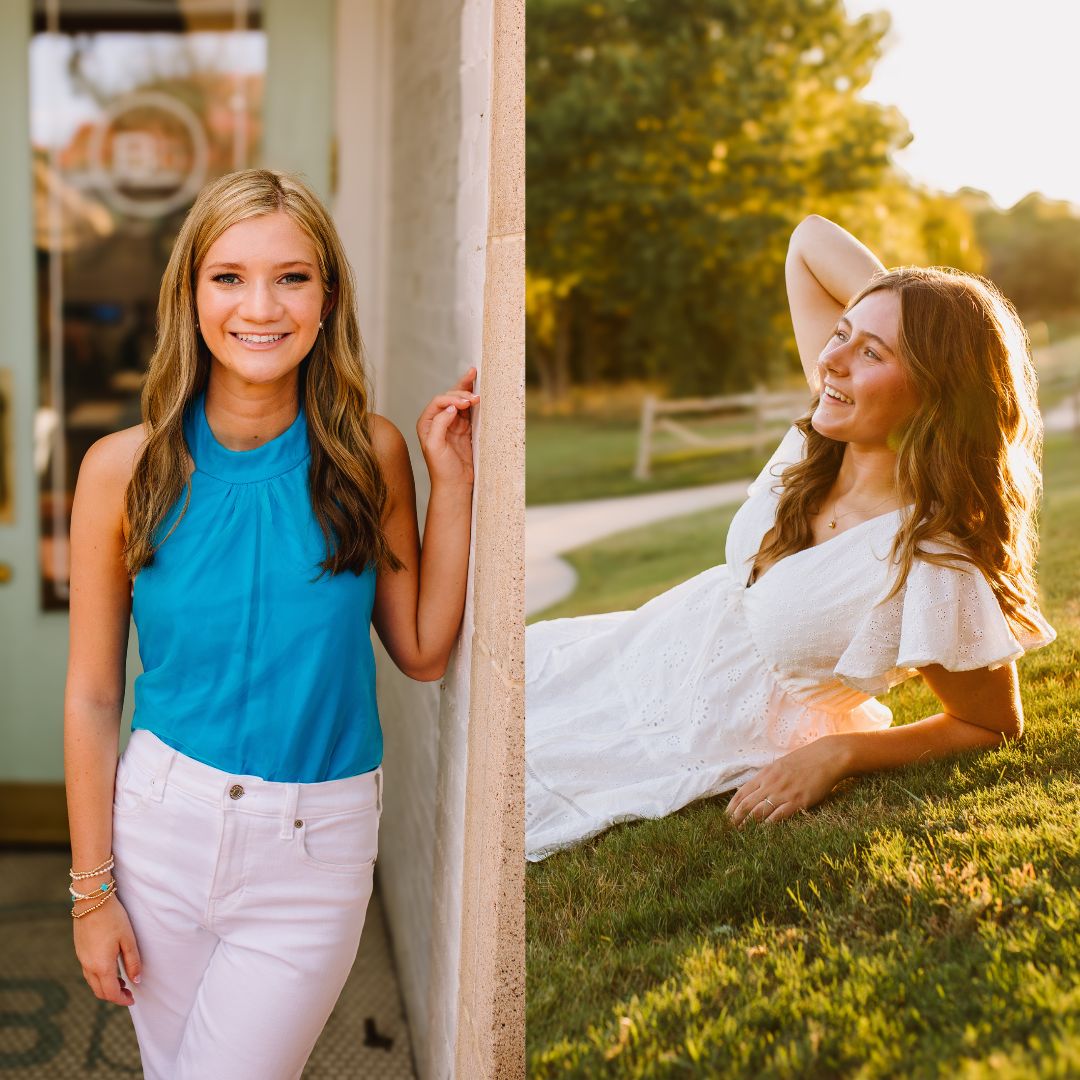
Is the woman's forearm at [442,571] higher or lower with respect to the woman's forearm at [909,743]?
higher

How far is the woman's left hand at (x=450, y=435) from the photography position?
1729 millimetres

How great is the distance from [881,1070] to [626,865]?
45 cm

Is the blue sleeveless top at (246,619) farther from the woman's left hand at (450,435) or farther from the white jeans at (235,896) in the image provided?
the woman's left hand at (450,435)

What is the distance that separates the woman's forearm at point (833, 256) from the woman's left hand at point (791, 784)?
0.54 m

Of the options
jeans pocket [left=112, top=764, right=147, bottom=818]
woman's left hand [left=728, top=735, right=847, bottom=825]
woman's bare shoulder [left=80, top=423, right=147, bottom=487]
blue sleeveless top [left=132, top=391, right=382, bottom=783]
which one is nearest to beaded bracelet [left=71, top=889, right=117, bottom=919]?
jeans pocket [left=112, top=764, right=147, bottom=818]

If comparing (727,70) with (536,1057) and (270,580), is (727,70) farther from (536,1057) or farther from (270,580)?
(536,1057)

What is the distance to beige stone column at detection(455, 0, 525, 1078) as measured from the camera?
59.0 inches

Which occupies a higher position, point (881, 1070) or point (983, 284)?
point (983, 284)

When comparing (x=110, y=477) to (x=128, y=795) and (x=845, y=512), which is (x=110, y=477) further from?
(x=845, y=512)

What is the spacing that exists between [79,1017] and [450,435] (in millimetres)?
1677

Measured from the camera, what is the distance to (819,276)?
1.51 m

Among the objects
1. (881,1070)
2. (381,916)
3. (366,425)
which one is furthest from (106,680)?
(381,916)

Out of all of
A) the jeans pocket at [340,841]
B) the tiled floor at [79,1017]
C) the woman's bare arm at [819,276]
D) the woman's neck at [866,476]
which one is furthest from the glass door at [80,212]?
the woman's neck at [866,476]

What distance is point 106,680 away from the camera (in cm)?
173
